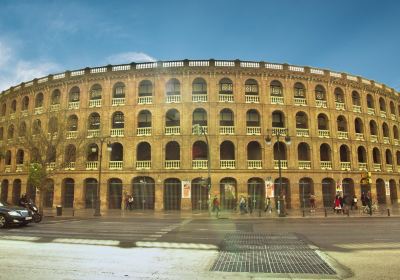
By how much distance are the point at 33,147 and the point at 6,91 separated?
20.1 metres

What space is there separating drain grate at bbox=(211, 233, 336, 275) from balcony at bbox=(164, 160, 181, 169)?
2089 cm

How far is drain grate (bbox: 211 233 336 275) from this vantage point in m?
7.70

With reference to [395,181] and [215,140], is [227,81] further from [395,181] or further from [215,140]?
[395,181]

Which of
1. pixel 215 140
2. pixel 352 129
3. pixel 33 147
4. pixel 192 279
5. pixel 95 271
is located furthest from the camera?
pixel 352 129

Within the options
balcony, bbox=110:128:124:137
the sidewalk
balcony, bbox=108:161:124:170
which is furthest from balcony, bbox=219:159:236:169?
balcony, bbox=110:128:124:137

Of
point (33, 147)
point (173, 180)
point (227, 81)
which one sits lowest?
point (173, 180)

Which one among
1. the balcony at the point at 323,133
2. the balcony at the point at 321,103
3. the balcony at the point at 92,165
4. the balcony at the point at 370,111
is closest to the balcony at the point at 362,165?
the balcony at the point at 323,133

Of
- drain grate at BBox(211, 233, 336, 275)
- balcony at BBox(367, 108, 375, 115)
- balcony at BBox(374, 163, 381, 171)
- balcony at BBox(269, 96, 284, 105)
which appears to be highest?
balcony at BBox(269, 96, 284, 105)

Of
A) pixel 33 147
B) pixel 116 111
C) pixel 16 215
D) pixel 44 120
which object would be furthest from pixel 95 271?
pixel 44 120

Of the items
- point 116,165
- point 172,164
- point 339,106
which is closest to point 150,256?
point 172,164

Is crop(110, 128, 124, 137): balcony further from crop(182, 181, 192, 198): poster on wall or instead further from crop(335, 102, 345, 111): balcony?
crop(335, 102, 345, 111): balcony

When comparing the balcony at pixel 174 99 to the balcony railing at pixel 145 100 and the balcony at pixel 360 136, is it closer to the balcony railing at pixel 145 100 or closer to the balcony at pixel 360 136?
the balcony railing at pixel 145 100

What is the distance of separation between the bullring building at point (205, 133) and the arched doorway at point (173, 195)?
10cm

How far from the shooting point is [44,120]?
37.7m
